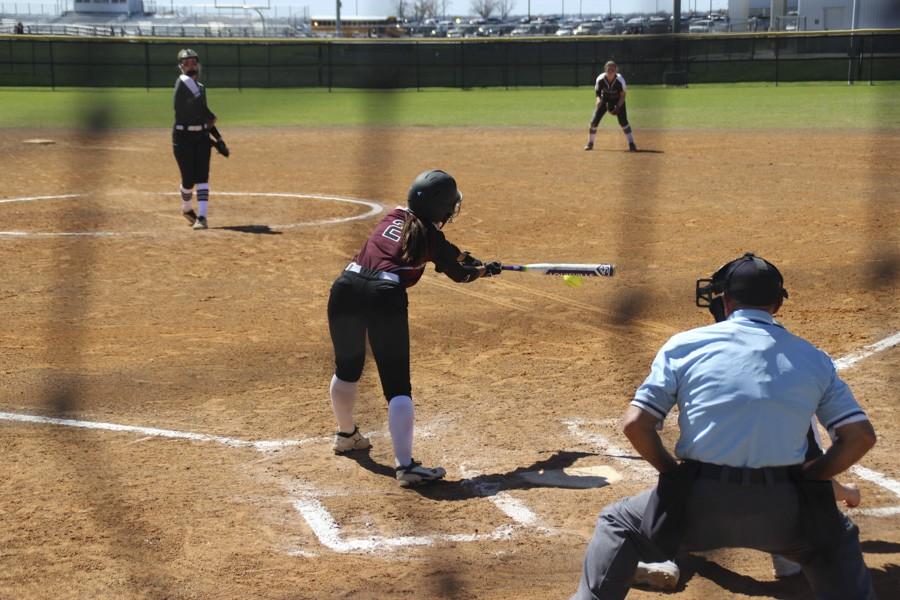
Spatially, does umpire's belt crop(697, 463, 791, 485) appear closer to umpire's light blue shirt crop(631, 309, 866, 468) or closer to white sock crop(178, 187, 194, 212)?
umpire's light blue shirt crop(631, 309, 866, 468)

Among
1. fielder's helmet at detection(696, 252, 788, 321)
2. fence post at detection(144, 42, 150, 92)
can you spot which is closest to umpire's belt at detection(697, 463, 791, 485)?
fielder's helmet at detection(696, 252, 788, 321)

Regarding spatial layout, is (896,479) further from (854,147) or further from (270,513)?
(854,147)

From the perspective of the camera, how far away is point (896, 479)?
5.32m

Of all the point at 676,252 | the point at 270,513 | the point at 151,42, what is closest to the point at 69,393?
the point at 270,513

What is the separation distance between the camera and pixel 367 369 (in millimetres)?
7680

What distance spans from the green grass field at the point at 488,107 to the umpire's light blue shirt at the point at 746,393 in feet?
69.4

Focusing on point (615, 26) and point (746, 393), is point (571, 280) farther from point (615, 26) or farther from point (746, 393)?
point (615, 26)

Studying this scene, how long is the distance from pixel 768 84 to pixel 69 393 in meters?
33.9

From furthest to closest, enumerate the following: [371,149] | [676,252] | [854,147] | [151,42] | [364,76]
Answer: [364,76], [151,42], [371,149], [854,147], [676,252]

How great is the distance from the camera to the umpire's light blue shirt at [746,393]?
342 cm

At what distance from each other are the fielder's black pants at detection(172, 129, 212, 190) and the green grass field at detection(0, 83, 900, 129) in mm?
14028

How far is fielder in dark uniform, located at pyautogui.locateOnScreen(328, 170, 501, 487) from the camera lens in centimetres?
537

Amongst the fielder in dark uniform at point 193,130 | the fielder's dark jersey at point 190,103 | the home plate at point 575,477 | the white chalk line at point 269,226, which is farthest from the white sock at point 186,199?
the home plate at point 575,477

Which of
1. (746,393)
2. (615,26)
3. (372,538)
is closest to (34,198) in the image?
(615,26)
